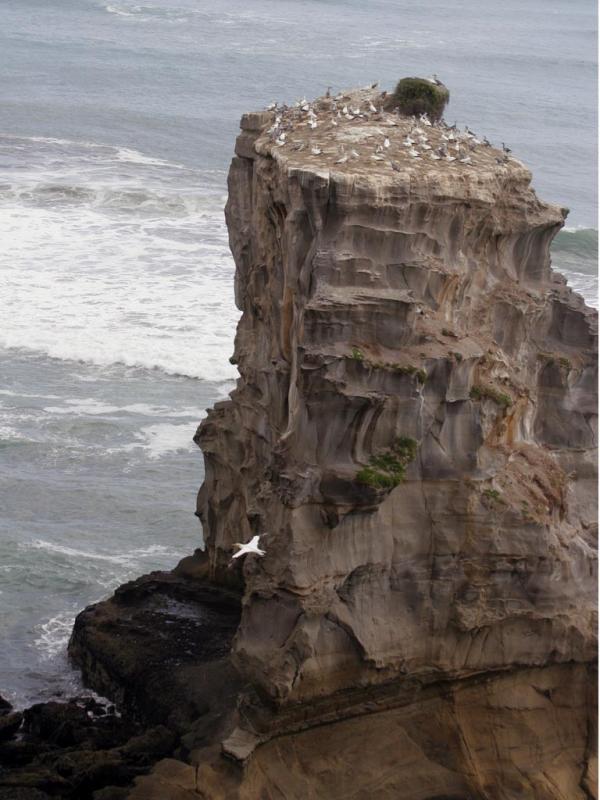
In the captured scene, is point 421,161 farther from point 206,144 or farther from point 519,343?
point 206,144

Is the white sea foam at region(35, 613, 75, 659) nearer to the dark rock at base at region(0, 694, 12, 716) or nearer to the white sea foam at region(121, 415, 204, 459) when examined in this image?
the dark rock at base at region(0, 694, 12, 716)

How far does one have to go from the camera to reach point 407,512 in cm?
2409

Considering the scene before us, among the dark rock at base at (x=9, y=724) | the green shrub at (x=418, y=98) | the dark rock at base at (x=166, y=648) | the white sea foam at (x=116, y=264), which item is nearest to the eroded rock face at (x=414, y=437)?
the dark rock at base at (x=166, y=648)

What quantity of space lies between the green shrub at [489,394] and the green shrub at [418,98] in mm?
7584

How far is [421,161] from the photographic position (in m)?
25.6

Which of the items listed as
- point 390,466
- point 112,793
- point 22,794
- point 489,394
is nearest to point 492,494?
point 489,394

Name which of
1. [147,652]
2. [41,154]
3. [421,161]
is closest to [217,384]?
[147,652]

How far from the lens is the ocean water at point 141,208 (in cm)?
3600

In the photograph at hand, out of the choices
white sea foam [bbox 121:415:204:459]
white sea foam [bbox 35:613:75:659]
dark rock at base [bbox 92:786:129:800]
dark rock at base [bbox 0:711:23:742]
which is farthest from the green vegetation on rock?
white sea foam [bbox 121:415:204:459]

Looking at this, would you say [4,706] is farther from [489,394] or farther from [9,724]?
[489,394]

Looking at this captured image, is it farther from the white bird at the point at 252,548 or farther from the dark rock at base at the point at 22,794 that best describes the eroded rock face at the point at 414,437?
the dark rock at base at the point at 22,794

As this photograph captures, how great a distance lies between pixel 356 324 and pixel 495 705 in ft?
19.5

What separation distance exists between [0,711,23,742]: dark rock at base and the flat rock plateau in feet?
4.70

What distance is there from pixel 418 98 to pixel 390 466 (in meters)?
9.43
